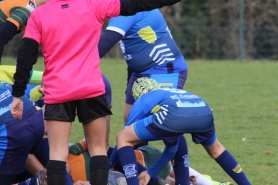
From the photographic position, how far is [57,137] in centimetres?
392

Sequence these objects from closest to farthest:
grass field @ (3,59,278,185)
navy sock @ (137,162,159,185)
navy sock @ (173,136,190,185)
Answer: navy sock @ (137,162,159,185) < navy sock @ (173,136,190,185) < grass field @ (3,59,278,185)

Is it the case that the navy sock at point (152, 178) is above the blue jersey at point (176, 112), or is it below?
below

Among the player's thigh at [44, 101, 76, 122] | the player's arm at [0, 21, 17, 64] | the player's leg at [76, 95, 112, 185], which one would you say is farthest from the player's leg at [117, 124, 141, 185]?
the player's arm at [0, 21, 17, 64]

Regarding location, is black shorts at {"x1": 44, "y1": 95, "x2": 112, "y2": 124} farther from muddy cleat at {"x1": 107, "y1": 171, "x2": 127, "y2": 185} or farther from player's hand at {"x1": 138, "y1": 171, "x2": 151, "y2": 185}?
player's hand at {"x1": 138, "y1": 171, "x2": 151, "y2": 185}

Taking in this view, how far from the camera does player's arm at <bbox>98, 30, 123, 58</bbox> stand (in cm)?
493

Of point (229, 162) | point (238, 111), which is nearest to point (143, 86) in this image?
point (229, 162)

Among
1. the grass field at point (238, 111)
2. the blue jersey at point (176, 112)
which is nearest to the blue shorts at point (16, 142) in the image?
the blue jersey at point (176, 112)

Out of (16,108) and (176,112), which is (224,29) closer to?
(176,112)

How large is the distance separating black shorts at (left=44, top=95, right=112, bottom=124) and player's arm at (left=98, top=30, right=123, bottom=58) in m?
→ 1.00

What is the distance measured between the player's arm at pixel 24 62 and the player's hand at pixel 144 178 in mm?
1227

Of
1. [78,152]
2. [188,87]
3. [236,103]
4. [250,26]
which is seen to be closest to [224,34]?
[250,26]

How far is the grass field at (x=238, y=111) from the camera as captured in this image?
584 centimetres

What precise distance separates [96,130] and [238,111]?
539 cm

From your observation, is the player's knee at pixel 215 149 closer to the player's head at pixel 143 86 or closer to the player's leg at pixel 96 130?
the player's head at pixel 143 86
